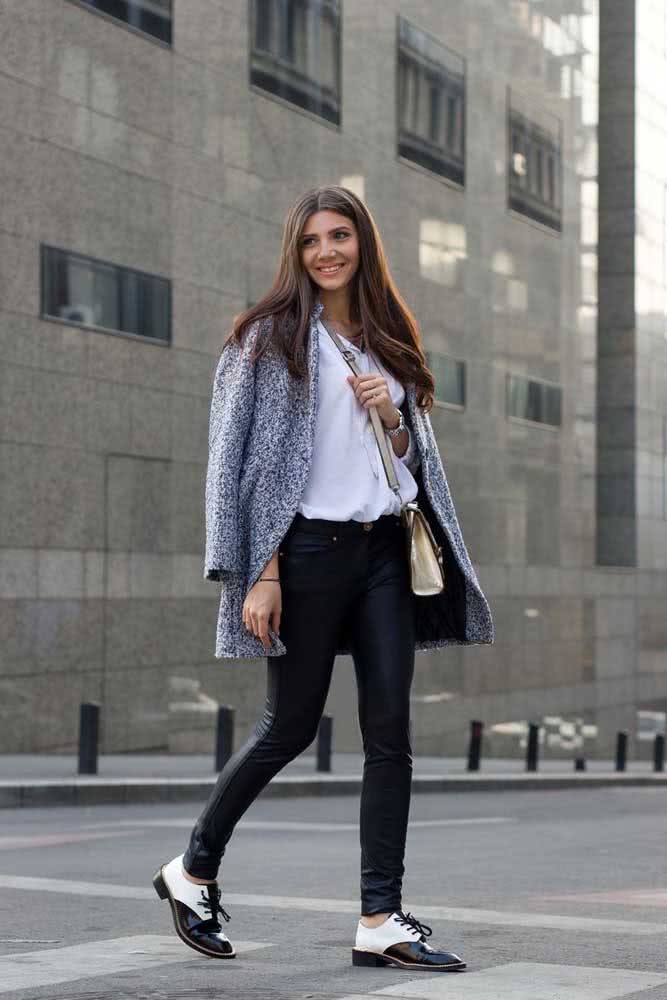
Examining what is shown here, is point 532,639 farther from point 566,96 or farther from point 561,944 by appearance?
point 561,944

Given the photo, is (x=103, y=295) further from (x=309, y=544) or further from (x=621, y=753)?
(x=309, y=544)

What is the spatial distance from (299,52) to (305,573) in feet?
74.4

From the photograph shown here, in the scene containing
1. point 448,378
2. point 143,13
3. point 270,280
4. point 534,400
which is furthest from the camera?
point 534,400

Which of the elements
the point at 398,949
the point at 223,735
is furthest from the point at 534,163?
the point at 398,949

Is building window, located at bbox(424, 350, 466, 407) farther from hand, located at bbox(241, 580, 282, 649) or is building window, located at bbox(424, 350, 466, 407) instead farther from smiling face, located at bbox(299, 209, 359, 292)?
hand, located at bbox(241, 580, 282, 649)

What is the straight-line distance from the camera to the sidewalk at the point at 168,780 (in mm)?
13289

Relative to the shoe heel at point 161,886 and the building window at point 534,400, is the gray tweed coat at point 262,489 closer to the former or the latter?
the shoe heel at point 161,886

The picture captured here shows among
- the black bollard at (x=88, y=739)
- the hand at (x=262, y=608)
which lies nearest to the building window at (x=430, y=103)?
the black bollard at (x=88, y=739)

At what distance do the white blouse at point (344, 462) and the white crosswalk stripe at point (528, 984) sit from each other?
1130mm

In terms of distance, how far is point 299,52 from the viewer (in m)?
26.2

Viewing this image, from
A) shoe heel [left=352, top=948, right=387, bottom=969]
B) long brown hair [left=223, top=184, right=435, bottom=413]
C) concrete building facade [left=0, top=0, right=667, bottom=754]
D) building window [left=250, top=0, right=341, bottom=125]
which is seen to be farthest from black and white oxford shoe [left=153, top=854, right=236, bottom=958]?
building window [left=250, top=0, right=341, bottom=125]

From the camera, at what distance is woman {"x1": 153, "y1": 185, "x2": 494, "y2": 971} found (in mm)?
4434

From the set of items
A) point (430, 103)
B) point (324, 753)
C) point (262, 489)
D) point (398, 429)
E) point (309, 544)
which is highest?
point (430, 103)

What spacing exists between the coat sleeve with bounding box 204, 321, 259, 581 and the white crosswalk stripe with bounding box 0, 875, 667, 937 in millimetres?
1465
